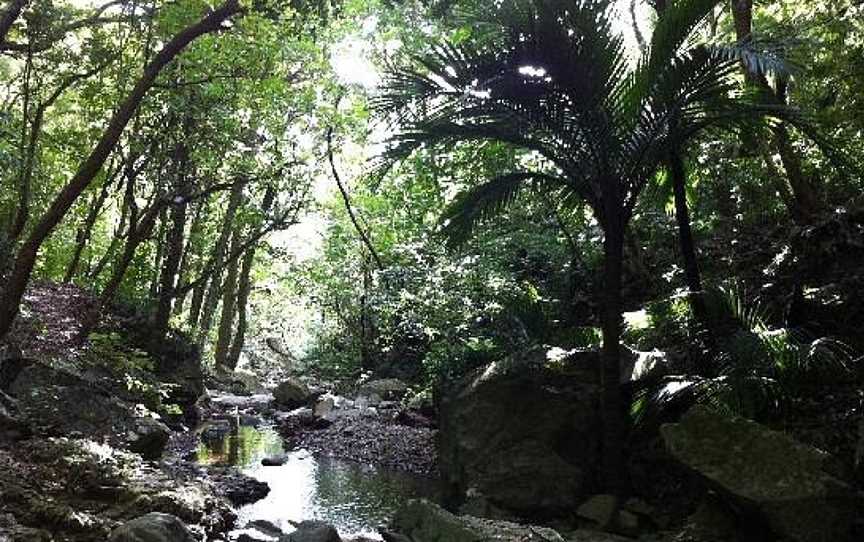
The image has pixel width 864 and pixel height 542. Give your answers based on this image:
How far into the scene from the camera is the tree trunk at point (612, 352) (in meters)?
6.94

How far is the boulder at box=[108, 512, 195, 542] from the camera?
519 centimetres

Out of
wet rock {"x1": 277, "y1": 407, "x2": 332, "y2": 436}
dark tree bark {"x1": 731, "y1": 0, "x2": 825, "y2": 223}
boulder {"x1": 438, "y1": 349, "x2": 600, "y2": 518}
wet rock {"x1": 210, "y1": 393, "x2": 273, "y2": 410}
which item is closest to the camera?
boulder {"x1": 438, "y1": 349, "x2": 600, "y2": 518}

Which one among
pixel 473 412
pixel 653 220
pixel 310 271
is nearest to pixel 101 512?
pixel 473 412

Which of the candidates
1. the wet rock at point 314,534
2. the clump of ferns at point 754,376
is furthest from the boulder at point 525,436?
the wet rock at point 314,534

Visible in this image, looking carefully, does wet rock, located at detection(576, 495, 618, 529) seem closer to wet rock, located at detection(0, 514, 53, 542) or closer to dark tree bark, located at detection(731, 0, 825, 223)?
wet rock, located at detection(0, 514, 53, 542)

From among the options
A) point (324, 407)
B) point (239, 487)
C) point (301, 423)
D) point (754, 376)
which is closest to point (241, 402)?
point (324, 407)

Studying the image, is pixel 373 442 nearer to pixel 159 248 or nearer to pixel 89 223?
pixel 89 223

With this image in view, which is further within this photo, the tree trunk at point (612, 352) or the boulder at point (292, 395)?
the boulder at point (292, 395)

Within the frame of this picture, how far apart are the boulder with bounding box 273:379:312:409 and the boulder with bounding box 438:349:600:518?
33.1 ft

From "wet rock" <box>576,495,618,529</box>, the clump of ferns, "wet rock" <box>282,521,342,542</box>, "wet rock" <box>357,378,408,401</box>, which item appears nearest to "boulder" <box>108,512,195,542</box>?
"wet rock" <box>282,521,342,542</box>

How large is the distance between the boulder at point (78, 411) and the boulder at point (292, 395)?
9.09 meters

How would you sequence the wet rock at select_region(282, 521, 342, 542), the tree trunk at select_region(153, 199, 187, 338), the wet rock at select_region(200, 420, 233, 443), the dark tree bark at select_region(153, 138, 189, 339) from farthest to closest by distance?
the tree trunk at select_region(153, 199, 187, 338) → the dark tree bark at select_region(153, 138, 189, 339) → the wet rock at select_region(200, 420, 233, 443) → the wet rock at select_region(282, 521, 342, 542)

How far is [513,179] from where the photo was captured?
24.6 ft

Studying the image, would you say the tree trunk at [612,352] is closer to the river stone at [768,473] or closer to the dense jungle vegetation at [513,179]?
the dense jungle vegetation at [513,179]
